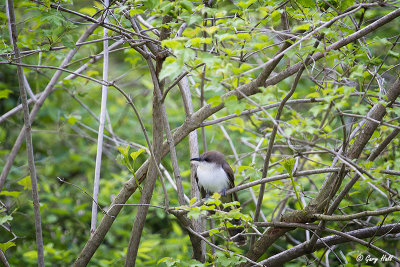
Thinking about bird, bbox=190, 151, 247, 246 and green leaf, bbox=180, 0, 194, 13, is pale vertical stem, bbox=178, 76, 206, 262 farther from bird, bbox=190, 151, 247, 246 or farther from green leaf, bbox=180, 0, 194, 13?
green leaf, bbox=180, 0, 194, 13

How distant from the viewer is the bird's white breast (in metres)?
4.72

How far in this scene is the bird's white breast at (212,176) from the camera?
4719 mm

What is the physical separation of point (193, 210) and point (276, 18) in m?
1.48

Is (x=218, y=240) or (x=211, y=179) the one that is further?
(x=218, y=240)

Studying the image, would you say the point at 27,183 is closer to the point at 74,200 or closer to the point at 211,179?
the point at 211,179

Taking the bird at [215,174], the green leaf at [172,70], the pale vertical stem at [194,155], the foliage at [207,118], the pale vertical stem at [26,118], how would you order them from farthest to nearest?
the bird at [215,174] < the pale vertical stem at [194,155] < the pale vertical stem at [26,118] < the foliage at [207,118] < the green leaf at [172,70]

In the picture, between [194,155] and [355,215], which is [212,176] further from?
[355,215]

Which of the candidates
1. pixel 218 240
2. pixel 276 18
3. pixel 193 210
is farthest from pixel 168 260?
pixel 218 240

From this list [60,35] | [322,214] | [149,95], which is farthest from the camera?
[149,95]

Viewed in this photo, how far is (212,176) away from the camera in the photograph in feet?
15.5

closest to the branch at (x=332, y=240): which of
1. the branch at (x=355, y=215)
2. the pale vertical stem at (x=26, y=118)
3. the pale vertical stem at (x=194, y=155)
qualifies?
the branch at (x=355, y=215)

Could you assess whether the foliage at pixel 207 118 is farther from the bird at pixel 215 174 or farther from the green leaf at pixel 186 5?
the bird at pixel 215 174

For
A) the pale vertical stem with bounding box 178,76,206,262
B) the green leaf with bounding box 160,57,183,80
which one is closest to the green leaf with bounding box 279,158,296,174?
the pale vertical stem with bounding box 178,76,206,262

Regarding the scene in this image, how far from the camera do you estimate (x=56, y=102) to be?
7578 millimetres
